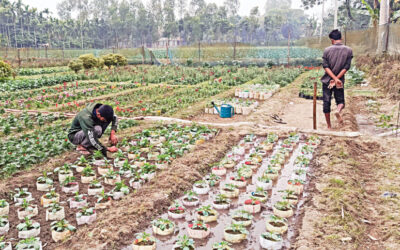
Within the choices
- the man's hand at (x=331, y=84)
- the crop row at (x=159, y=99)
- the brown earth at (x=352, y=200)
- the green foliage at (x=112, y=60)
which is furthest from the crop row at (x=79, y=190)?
the green foliage at (x=112, y=60)

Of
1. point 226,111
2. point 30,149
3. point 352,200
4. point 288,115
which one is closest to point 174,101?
point 226,111

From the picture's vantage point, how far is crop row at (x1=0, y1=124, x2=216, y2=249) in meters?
3.75

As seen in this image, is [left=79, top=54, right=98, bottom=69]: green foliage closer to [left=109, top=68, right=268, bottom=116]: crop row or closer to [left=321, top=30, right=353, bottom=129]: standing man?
[left=109, top=68, right=268, bottom=116]: crop row

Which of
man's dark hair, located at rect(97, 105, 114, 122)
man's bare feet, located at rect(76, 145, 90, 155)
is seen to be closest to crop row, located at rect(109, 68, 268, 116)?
man's bare feet, located at rect(76, 145, 90, 155)

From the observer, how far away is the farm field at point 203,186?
143 inches

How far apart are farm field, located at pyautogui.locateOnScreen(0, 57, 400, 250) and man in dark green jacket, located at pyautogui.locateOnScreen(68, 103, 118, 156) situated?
237 millimetres

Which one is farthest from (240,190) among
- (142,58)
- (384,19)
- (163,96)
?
(142,58)

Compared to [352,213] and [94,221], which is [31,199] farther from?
[352,213]

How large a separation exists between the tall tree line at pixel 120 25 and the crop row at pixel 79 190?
50.2 metres

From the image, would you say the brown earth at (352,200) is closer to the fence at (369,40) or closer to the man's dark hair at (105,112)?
the man's dark hair at (105,112)

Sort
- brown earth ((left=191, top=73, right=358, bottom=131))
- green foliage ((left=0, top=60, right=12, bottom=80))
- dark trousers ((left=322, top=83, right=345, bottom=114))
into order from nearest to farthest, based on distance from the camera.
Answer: dark trousers ((left=322, top=83, right=345, bottom=114)) → brown earth ((left=191, top=73, right=358, bottom=131)) → green foliage ((left=0, top=60, right=12, bottom=80))

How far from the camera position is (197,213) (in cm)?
405

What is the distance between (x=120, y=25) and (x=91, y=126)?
78.0 m

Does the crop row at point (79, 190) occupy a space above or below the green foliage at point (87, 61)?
below
